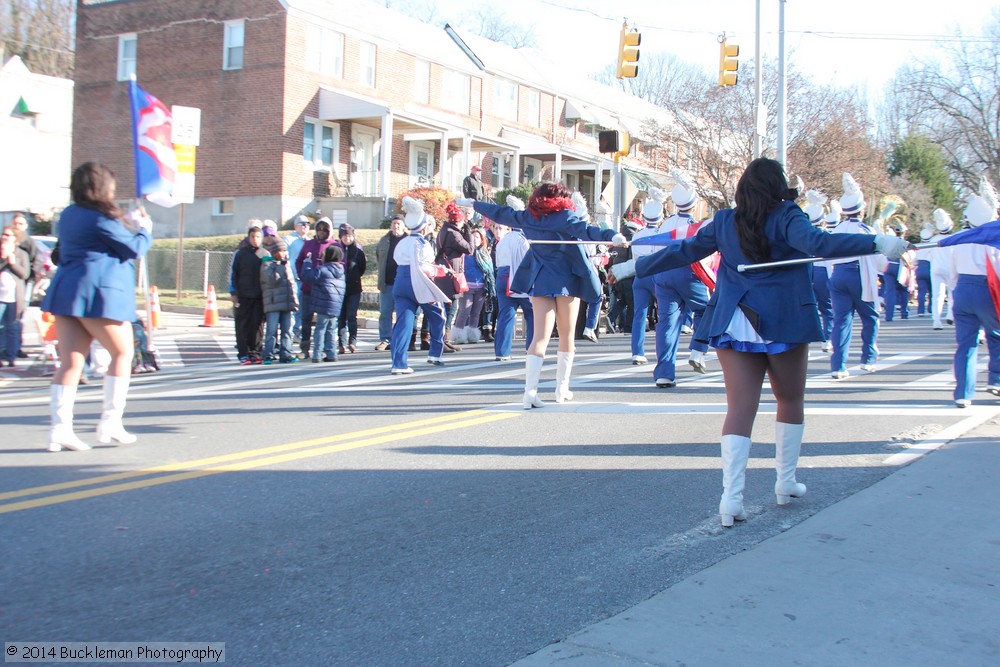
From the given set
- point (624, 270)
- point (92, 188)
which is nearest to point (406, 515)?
point (624, 270)

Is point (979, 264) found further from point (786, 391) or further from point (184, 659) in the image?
point (184, 659)

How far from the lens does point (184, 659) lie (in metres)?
3.37

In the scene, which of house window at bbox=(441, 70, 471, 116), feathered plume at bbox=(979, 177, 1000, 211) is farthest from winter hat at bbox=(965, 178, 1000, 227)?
house window at bbox=(441, 70, 471, 116)

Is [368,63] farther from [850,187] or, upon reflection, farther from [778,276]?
[778,276]

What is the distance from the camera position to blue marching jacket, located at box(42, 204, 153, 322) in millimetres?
6633

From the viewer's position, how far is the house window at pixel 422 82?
3847 cm

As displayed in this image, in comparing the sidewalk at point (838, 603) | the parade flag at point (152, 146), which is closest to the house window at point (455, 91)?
the parade flag at point (152, 146)

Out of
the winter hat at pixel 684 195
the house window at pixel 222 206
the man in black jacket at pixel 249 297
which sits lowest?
the man in black jacket at pixel 249 297

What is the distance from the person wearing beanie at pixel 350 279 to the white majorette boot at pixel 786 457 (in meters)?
9.84

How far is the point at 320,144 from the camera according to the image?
34.7 meters

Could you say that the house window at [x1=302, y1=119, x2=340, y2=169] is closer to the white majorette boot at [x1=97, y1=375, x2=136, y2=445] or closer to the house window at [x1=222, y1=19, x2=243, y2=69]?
the house window at [x1=222, y1=19, x2=243, y2=69]

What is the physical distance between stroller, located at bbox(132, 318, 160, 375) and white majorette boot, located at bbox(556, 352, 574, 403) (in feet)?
20.2

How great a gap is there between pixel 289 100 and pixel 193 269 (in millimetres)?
9010

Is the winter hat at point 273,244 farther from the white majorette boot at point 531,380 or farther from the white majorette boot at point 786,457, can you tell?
the white majorette boot at point 786,457
